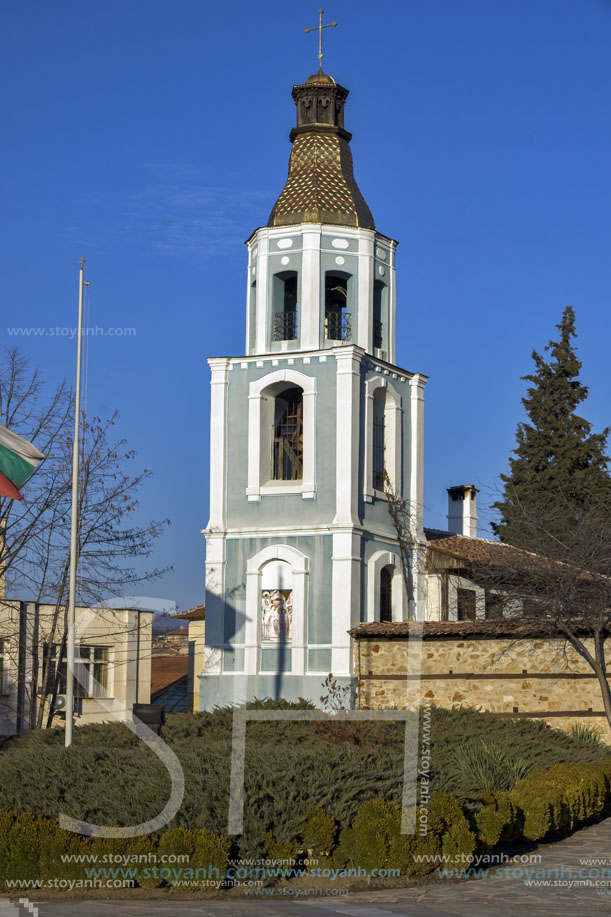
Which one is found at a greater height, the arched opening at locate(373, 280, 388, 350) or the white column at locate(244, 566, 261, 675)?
the arched opening at locate(373, 280, 388, 350)

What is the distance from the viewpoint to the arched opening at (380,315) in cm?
3478

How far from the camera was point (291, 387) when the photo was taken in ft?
110

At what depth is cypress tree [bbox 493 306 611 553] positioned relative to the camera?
1613 inches

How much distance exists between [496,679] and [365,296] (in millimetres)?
12145

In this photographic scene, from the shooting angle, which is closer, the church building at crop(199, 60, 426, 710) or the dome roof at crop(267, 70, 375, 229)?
the church building at crop(199, 60, 426, 710)

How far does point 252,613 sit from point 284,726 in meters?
12.0

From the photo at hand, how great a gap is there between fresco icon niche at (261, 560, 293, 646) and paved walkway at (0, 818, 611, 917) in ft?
57.5

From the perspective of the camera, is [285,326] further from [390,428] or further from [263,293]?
[390,428]

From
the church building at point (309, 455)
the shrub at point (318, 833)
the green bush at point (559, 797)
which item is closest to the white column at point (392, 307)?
the church building at point (309, 455)

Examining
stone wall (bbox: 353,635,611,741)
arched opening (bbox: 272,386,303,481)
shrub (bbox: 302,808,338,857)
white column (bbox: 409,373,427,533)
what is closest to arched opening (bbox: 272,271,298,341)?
arched opening (bbox: 272,386,303,481)

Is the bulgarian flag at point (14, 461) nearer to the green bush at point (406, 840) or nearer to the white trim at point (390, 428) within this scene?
the green bush at point (406, 840)

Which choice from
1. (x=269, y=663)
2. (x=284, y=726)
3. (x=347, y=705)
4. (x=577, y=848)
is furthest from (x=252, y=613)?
(x=577, y=848)

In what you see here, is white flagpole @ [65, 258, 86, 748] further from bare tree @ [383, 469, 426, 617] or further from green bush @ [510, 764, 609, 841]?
bare tree @ [383, 469, 426, 617]

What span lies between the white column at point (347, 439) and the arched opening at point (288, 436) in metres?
1.76
